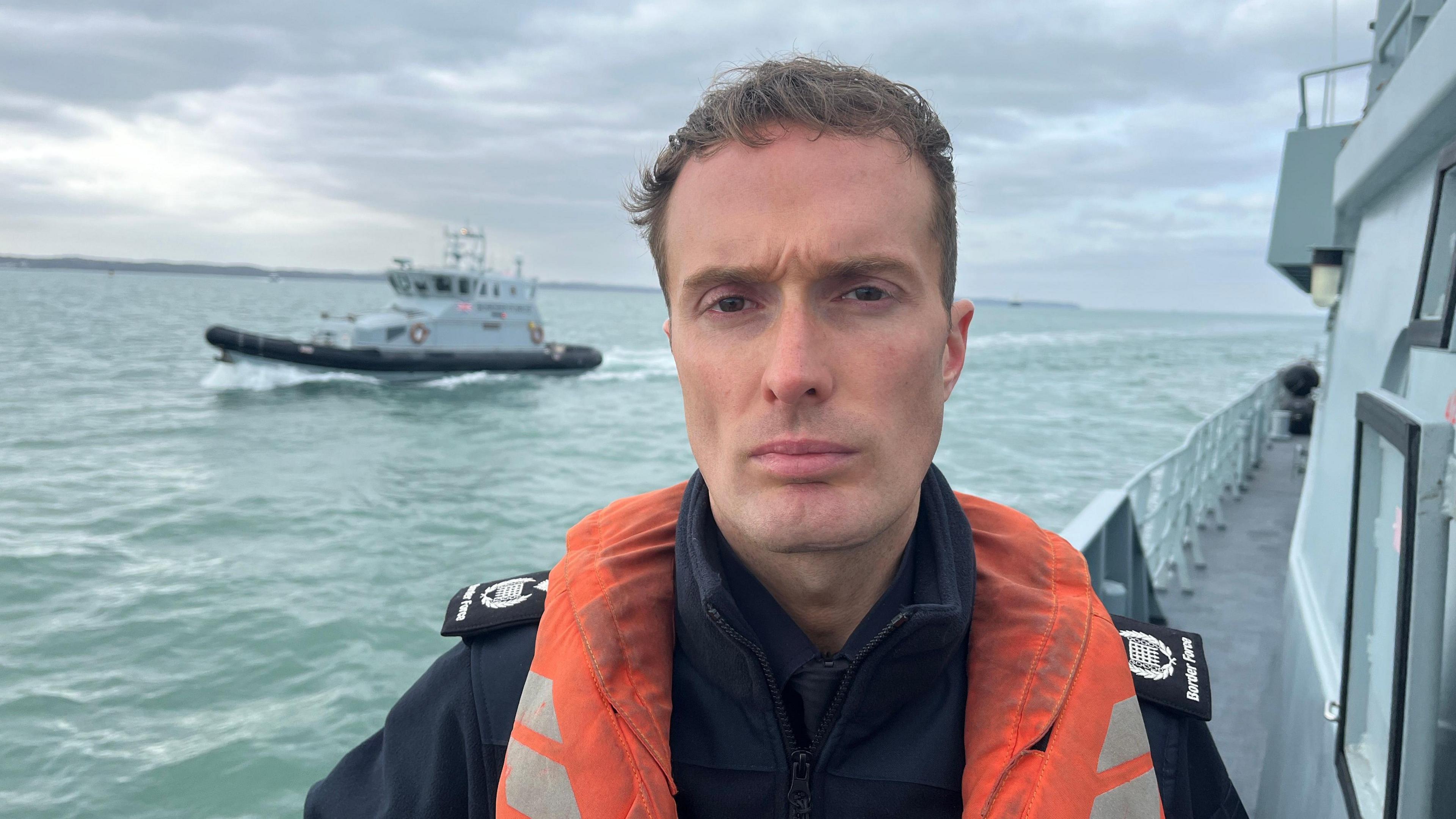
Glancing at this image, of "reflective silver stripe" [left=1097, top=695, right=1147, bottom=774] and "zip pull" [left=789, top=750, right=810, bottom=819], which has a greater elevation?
"reflective silver stripe" [left=1097, top=695, right=1147, bottom=774]

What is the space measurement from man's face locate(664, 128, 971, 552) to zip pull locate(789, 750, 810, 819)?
35cm

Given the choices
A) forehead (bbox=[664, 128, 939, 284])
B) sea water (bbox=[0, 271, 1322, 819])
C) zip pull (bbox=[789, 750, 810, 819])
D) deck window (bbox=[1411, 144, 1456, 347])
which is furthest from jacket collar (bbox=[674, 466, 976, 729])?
sea water (bbox=[0, 271, 1322, 819])

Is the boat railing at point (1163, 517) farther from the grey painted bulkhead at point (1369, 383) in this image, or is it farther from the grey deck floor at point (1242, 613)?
the grey painted bulkhead at point (1369, 383)

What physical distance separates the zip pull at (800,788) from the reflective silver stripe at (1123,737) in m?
0.45

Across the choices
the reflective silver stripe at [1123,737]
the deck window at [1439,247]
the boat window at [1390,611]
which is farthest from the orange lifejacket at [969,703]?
the deck window at [1439,247]

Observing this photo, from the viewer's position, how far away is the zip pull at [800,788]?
1.38 m

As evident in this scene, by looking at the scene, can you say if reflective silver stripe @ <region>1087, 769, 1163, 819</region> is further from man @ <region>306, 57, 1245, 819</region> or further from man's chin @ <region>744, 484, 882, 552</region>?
man's chin @ <region>744, 484, 882, 552</region>

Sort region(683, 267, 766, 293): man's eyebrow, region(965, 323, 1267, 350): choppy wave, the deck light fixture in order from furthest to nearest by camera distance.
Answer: region(965, 323, 1267, 350): choppy wave
the deck light fixture
region(683, 267, 766, 293): man's eyebrow

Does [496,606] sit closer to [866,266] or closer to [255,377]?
[866,266]

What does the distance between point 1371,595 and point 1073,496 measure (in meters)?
15.3

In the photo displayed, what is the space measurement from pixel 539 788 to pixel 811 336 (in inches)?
32.4

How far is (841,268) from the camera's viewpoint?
1.38 metres

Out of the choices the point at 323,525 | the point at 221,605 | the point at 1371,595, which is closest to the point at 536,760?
the point at 1371,595

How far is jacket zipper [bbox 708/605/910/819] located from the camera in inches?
53.3
